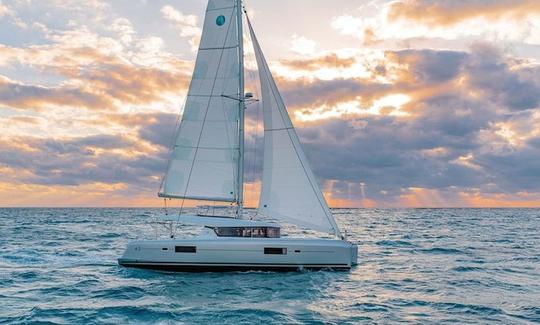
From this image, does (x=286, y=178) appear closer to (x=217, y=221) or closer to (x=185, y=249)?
(x=217, y=221)

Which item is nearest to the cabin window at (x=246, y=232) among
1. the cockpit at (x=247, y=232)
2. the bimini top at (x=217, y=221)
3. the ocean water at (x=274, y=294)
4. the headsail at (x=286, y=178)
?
the cockpit at (x=247, y=232)

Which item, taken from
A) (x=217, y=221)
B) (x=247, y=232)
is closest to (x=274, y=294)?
(x=247, y=232)

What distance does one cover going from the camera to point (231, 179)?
2367 cm

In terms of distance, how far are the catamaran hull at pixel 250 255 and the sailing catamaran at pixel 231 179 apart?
0.15 ft

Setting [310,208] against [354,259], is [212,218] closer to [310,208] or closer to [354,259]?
[310,208]

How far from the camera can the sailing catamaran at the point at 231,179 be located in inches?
882

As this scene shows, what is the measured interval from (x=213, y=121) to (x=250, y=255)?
670 centimetres

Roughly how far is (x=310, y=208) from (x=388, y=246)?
20.4 m

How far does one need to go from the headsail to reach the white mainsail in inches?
55.1

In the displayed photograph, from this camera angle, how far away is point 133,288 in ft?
67.5

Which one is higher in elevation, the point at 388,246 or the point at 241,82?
the point at 241,82

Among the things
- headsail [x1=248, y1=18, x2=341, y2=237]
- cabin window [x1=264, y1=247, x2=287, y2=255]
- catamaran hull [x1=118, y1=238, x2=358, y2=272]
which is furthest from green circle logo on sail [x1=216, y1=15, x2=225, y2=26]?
cabin window [x1=264, y1=247, x2=287, y2=255]

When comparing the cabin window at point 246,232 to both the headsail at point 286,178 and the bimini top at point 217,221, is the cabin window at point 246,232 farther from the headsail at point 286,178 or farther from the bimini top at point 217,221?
the headsail at point 286,178

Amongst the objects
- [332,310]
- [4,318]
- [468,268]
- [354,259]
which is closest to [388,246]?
[468,268]
